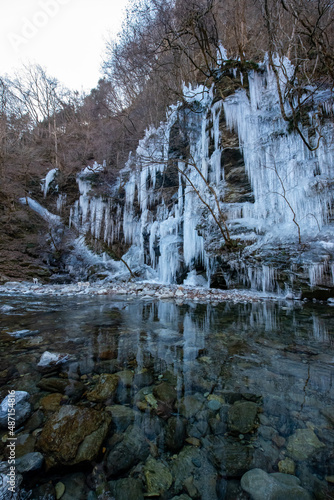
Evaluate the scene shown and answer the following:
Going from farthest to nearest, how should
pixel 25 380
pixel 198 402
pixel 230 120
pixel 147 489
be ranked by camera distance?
pixel 230 120
pixel 25 380
pixel 198 402
pixel 147 489

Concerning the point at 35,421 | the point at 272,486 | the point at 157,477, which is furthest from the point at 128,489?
the point at 35,421

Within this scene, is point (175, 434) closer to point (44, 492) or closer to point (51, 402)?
point (44, 492)

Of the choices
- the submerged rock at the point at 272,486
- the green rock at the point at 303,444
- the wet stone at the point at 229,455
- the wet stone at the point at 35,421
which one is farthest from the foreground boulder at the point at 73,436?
the green rock at the point at 303,444

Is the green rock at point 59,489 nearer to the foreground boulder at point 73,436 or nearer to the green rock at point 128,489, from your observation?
the foreground boulder at point 73,436

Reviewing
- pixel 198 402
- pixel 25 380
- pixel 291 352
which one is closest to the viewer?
pixel 198 402

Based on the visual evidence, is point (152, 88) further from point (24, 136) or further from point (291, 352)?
point (291, 352)

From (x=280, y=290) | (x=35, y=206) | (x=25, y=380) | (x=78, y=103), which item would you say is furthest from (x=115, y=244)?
(x=78, y=103)

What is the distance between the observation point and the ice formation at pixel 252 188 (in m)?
5.95

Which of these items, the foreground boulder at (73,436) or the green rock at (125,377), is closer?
the foreground boulder at (73,436)

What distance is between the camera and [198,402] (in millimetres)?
1360

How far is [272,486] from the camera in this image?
0.81m

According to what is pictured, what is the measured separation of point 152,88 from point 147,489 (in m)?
17.4

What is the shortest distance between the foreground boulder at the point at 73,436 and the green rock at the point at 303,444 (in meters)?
0.89

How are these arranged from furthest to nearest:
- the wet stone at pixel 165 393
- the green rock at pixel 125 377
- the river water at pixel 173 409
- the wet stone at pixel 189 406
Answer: the green rock at pixel 125 377
the wet stone at pixel 165 393
the wet stone at pixel 189 406
the river water at pixel 173 409
